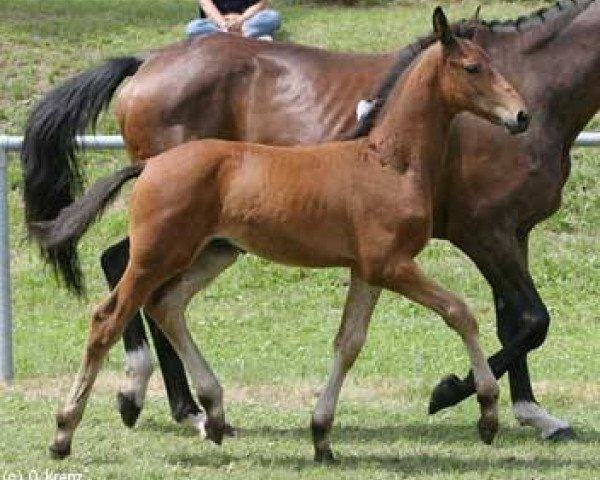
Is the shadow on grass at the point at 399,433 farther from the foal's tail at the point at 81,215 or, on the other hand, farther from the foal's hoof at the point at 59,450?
the foal's tail at the point at 81,215

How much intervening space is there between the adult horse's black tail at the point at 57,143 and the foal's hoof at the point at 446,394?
1918 millimetres

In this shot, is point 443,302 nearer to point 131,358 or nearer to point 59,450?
point 59,450

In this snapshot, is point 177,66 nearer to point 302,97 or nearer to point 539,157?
point 302,97

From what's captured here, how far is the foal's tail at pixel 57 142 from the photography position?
832 cm

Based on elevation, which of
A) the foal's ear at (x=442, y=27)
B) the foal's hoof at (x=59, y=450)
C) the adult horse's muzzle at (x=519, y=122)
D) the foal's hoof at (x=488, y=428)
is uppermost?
the foal's ear at (x=442, y=27)

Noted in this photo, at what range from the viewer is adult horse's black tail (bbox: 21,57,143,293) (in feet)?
27.3

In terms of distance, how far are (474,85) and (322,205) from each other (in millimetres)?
818

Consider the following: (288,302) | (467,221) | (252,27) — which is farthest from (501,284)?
(288,302)

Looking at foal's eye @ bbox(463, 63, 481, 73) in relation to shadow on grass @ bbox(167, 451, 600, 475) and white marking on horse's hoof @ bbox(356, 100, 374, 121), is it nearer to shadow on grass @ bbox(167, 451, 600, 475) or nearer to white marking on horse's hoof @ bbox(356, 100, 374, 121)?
white marking on horse's hoof @ bbox(356, 100, 374, 121)

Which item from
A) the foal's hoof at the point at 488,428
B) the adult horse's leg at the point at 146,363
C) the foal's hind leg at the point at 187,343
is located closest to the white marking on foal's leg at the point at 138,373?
the adult horse's leg at the point at 146,363

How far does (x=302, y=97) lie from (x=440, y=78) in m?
1.49

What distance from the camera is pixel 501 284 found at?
25.0 ft

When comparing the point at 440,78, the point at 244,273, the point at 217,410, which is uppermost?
the point at 440,78

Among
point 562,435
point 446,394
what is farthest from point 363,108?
point 562,435
